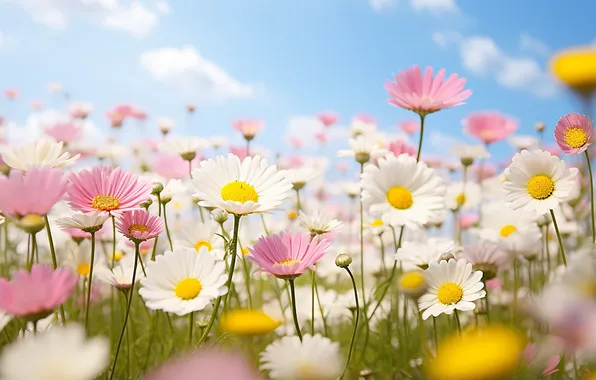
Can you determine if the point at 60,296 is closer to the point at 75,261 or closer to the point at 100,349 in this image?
the point at 100,349

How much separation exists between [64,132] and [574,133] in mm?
1515

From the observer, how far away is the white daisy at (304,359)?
0.56 m

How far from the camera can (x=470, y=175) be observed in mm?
2588

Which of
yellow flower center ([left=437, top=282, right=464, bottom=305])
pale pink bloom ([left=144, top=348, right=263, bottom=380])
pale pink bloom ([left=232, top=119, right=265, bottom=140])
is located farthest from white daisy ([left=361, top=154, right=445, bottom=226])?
pale pink bloom ([left=232, top=119, right=265, bottom=140])

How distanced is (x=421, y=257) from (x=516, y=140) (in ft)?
3.75

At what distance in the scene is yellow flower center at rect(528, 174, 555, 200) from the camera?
95cm

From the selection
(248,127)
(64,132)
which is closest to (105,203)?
(248,127)

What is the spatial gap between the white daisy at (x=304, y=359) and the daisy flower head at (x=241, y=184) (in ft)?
0.62

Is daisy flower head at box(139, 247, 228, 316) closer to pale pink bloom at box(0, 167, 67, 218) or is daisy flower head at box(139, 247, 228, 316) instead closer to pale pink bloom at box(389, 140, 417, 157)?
pale pink bloom at box(0, 167, 67, 218)

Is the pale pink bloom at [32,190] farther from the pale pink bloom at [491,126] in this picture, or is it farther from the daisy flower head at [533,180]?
the pale pink bloom at [491,126]

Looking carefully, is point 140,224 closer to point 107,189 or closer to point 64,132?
point 107,189

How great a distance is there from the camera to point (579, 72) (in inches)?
24.5

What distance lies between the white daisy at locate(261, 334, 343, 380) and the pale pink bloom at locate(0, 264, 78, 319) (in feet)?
0.70

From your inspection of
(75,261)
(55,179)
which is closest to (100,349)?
(55,179)
